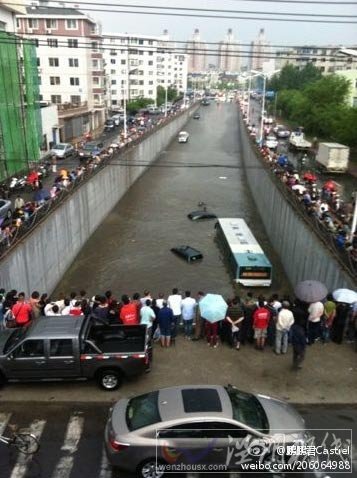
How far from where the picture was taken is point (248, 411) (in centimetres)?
921

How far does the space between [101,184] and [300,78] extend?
110187 millimetres

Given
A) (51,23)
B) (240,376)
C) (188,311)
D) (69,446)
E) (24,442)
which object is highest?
(51,23)

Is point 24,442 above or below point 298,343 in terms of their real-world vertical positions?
below

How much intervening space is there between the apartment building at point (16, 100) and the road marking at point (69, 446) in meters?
31.4

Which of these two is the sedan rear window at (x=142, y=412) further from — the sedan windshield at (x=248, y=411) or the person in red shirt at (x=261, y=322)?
the person in red shirt at (x=261, y=322)

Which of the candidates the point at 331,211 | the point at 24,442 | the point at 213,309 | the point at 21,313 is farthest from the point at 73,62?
the point at 24,442

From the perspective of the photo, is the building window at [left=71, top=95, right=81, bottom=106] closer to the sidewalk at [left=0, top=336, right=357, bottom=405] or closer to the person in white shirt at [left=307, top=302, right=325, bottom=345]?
the sidewalk at [left=0, top=336, right=357, bottom=405]

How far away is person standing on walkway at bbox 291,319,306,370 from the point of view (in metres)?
12.2

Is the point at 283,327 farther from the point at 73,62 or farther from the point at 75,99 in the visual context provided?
the point at 73,62

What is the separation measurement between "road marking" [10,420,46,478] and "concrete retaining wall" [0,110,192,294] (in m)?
→ 8.15

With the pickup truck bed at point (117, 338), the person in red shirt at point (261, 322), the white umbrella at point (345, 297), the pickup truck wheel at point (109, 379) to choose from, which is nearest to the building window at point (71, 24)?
the pickup truck bed at point (117, 338)

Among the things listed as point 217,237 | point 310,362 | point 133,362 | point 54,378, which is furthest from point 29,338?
point 217,237

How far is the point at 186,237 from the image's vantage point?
115 ft

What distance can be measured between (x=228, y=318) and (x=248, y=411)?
4308mm
